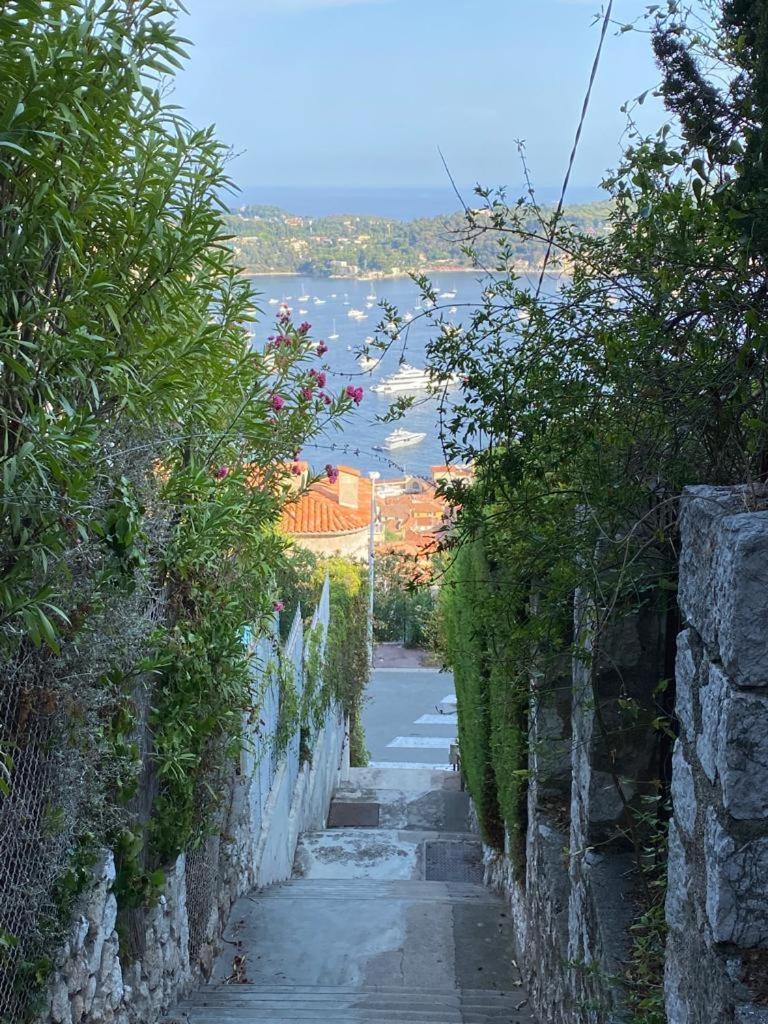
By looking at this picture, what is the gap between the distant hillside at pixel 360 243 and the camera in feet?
12.3

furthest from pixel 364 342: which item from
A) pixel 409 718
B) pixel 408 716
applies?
pixel 408 716

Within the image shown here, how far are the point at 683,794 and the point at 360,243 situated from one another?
688 centimetres

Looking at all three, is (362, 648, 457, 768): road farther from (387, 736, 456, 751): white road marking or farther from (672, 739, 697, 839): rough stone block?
(672, 739, 697, 839): rough stone block

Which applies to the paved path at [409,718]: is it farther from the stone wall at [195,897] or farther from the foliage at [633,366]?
the foliage at [633,366]

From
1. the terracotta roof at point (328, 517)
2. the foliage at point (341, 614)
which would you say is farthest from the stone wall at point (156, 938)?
the terracotta roof at point (328, 517)

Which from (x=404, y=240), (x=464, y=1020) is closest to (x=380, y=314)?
(x=404, y=240)

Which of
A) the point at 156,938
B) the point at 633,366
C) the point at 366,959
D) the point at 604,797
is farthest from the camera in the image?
the point at 366,959

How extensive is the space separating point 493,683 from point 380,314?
317 centimetres

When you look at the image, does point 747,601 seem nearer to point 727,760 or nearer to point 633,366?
point 727,760

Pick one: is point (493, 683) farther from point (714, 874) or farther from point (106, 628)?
point (714, 874)

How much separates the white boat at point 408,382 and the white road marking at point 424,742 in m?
17.9

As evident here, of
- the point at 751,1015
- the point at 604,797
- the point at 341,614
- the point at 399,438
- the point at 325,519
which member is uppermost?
the point at 399,438

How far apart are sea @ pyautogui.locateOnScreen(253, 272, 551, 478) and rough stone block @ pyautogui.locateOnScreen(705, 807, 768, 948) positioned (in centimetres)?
210

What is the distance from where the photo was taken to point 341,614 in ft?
45.1
